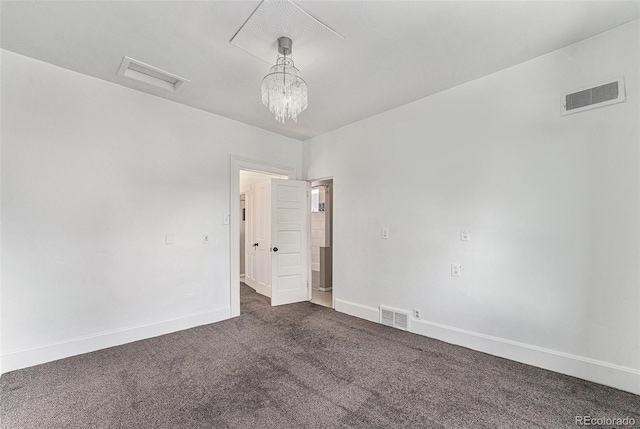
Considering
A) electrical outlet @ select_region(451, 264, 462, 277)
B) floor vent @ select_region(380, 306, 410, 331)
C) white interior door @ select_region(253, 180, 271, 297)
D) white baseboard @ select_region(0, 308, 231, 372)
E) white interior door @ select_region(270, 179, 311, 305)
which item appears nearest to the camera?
white baseboard @ select_region(0, 308, 231, 372)

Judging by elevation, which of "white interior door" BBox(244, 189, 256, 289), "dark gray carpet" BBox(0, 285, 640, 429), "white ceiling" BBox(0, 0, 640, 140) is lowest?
"dark gray carpet" BBox(0, 285, 640, 429)

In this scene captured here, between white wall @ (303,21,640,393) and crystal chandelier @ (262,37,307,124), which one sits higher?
crystal chandelier @ (262,37,307,124)

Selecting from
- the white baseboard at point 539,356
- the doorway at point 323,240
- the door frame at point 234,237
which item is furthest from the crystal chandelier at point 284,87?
the doorway at point 323,240

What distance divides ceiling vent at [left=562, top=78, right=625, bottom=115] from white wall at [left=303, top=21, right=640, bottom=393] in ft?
0.16

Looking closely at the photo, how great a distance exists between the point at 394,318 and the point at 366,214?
56.6 inches

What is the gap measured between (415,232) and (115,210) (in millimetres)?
3473

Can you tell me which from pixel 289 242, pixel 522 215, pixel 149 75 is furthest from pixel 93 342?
pixel 522 215

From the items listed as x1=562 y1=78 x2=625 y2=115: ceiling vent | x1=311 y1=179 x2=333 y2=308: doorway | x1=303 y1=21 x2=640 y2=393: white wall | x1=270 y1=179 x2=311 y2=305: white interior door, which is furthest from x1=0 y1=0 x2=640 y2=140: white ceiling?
x1=311 y1=179 x2=333 y2=308: doorway

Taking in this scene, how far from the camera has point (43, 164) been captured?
2.59 meters

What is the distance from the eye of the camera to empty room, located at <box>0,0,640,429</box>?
1991 mm

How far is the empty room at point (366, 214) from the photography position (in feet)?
6.53

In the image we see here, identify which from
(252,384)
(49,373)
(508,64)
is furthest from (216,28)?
(49,373)

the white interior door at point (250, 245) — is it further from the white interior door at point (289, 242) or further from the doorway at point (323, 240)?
the doorway at point (323, 240)
